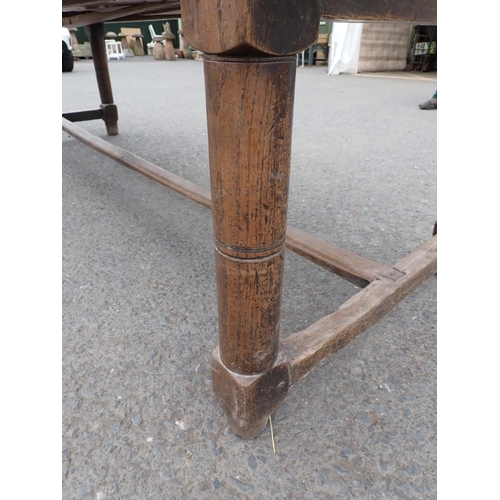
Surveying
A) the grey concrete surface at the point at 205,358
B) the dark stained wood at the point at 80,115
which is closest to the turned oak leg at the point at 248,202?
the grey concrete surface at the point at 205,358

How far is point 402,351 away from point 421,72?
7.38 meters

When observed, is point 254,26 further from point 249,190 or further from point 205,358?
point 205,358

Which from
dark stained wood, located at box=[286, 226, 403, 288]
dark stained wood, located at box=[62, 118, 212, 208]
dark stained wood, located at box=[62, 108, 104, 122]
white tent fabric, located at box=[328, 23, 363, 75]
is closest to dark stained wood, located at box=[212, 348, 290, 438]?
dark stained wood, located at box=[286, 226, 403, 288]

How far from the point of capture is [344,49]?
21.3 ft

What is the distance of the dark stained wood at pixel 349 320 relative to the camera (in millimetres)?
781

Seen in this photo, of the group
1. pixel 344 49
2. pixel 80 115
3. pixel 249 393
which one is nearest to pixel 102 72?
pixel 80 115

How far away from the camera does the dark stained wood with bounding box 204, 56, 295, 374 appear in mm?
486

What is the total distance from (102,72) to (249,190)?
2380 mm

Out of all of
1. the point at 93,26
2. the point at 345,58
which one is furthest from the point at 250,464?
the point at 345,58

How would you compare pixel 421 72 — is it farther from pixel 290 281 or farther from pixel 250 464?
pixel 250 464

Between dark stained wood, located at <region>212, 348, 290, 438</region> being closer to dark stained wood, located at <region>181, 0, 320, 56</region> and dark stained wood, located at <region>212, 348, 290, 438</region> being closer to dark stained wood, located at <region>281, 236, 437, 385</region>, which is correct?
dark stained wood, located at <region>281, 236, 437, 385</region>

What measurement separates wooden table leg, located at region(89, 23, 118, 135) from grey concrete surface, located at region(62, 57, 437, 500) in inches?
26.7

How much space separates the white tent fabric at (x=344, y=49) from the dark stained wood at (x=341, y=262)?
6.11m

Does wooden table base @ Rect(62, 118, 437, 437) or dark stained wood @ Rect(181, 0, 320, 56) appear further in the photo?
wooden table base @ Rect(62, 118, 437, 437)
